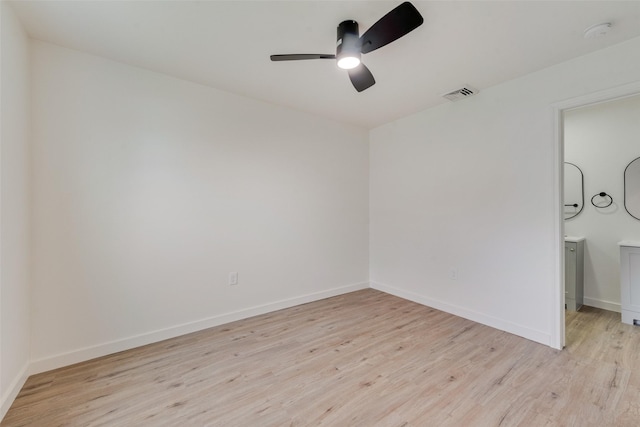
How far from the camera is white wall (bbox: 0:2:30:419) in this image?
1.59m

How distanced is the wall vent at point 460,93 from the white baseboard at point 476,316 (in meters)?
2.32

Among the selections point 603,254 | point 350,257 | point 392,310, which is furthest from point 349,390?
point 603,254

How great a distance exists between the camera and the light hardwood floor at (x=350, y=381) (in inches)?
62.6

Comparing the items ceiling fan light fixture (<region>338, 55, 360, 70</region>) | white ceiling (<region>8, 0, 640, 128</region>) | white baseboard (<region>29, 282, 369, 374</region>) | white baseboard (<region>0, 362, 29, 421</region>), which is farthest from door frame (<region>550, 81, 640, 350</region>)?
white baseboard (<region>0, 362, 29, 421</region>)

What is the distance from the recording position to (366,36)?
1660 millimetres

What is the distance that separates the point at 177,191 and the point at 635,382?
3.86 meters

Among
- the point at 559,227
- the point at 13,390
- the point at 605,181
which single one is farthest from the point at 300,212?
the point at 605,181

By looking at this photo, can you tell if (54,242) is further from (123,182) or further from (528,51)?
(528,51)

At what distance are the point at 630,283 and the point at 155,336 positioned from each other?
478 cm

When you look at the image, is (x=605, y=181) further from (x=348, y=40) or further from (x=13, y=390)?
(x=13, y=390)

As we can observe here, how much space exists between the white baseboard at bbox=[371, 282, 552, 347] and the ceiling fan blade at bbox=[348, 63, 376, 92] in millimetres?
2590

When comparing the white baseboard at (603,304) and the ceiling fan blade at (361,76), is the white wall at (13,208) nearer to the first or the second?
the ceiling fan blade at (361,76)

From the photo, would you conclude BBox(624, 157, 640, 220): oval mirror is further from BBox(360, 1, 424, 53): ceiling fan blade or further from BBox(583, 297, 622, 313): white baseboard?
BBox(360, 1, 424, 53): ceiling fan blade

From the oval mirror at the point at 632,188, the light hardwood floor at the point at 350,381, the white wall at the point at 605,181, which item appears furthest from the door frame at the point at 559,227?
the oval mirror at the point at 632,188
